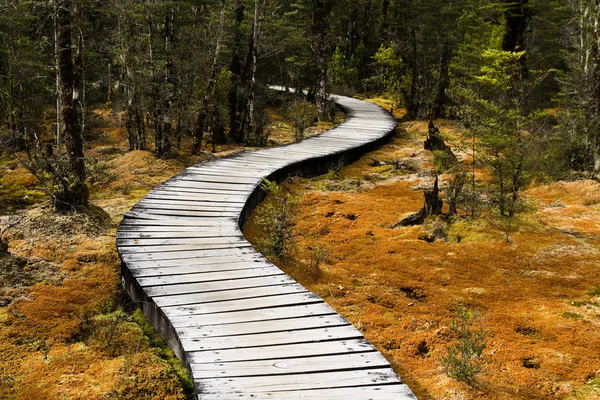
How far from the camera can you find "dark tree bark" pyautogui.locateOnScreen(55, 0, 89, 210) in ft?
24.3

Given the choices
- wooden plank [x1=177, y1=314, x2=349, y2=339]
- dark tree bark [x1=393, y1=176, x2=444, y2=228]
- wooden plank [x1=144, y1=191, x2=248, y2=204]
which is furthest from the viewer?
dark tree bark [x1=393, y1=176, x2=444, y2=228]

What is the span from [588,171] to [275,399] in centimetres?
1213

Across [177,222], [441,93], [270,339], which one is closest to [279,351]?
[270,339]

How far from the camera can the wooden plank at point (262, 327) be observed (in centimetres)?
456

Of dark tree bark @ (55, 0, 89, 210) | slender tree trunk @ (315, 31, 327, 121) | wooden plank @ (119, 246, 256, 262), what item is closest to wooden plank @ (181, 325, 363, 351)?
wooden plank @ (119, 246, 256, 262)

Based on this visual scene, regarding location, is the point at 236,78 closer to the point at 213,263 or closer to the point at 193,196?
the point at 193,196

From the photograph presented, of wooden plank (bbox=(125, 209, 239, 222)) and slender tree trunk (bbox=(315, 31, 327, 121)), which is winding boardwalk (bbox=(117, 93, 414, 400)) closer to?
wooden plank (bbox=(125, 209, 239, 222))

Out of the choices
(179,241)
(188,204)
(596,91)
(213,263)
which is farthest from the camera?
(596,91)

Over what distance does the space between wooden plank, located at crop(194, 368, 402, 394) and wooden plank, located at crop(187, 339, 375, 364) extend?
29cm

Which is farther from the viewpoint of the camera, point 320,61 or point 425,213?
point 320,61

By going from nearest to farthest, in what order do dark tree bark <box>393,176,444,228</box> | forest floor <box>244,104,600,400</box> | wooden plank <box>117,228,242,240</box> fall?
forest floor <box>244,104,600,400</box>
wooden plank <box>117,228,242,240</box>
dark tree bark <box>393,176,444,228</box>

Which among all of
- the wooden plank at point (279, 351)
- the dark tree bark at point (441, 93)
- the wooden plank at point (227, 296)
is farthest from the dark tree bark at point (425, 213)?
the dark tree bark at point (441, 93)

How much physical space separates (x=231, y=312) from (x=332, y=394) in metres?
1.63

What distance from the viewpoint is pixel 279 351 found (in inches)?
168
